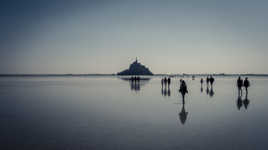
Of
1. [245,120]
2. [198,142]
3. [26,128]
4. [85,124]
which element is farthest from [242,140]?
[26,128]

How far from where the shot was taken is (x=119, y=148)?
23.2 ft

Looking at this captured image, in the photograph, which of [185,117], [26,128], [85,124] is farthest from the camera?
[185,117]

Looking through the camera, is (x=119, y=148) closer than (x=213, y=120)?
Yes

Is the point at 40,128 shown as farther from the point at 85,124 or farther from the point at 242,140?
the point at 242,140

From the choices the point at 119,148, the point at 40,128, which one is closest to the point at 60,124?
the point at 40,128

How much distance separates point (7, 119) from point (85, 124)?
4.80 metres

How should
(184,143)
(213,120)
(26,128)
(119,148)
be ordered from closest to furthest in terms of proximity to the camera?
(119,148) → (184,143) → (26,128) → (213,120)

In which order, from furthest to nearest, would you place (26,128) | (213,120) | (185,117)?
(185,117), (213,120), (26,128)


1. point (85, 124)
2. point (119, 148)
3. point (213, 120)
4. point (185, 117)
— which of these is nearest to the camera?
point (119, 148)

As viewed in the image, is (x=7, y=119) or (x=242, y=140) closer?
(x=242, y=140)

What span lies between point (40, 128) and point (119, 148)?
4.73 meters

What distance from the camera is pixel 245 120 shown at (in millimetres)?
11055

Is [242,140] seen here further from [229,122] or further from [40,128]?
[40,128]

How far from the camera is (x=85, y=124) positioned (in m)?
10.4
